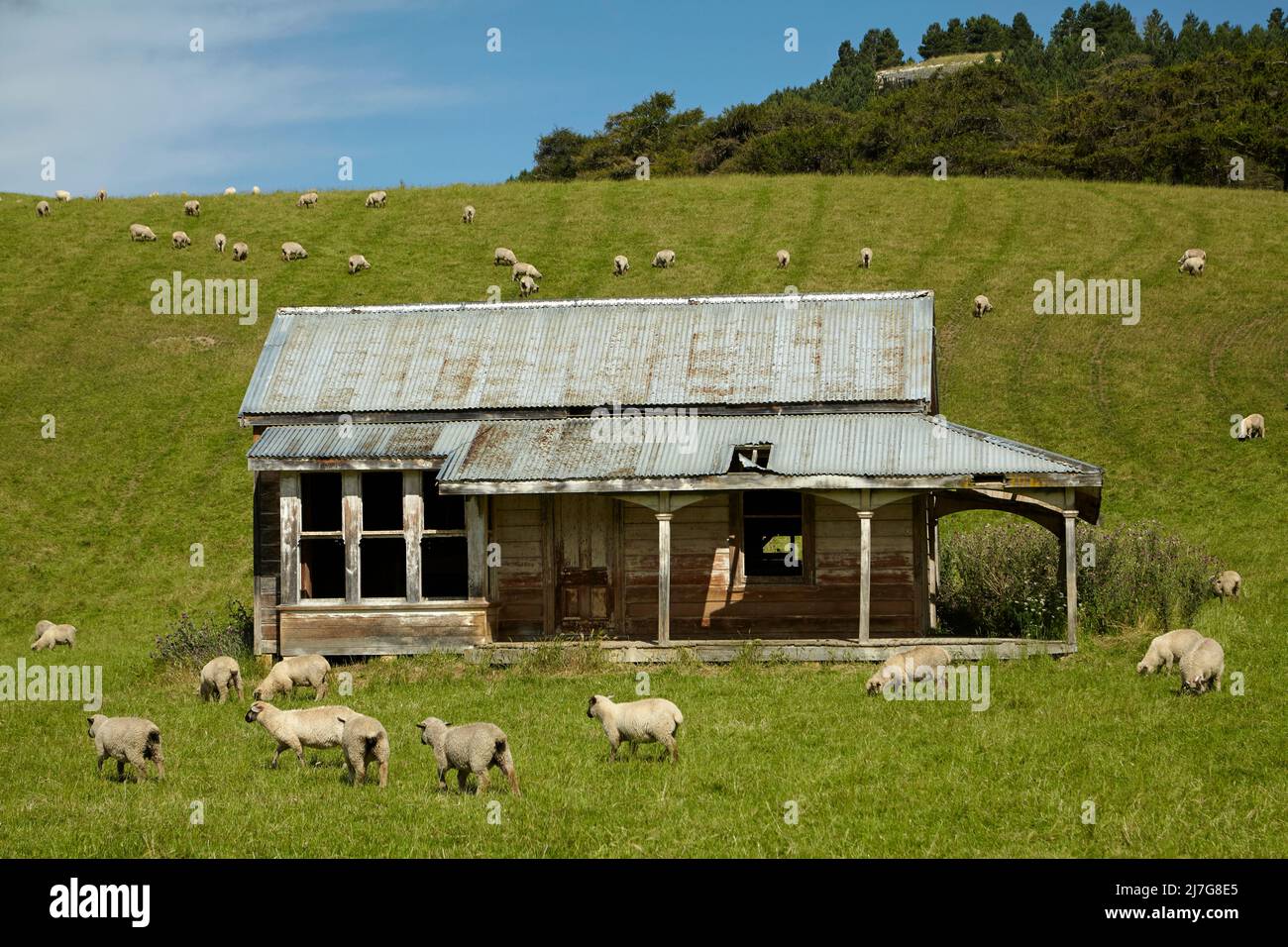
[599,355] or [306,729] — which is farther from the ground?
[599,355]

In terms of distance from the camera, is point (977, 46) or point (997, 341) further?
point (977, 46)

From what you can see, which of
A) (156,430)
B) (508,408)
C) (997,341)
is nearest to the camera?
(508,408)

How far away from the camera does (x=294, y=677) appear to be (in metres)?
19.1

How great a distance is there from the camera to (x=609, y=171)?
86.2m

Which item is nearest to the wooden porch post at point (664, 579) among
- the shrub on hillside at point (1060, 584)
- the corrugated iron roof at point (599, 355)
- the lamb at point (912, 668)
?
the corrugated iron roof at point (599, 355)

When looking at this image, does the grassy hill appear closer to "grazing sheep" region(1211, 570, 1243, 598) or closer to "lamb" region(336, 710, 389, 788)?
"lamb" region(336, 710, 389, 788)

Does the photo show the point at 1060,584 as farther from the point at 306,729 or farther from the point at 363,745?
the point at 363,745

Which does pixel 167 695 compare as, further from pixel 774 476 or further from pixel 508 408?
pixel 774 476

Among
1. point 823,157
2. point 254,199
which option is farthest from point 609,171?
point 254,199

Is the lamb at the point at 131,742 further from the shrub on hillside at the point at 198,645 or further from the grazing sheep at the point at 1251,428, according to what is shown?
the grazing sheep at the point at 1251,428

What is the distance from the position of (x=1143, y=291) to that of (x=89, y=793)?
40926 mm

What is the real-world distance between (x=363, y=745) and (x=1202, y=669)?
33.8 ft

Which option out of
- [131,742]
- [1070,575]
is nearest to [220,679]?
[131,742]

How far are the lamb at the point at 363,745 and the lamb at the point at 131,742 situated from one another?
2.19 m
